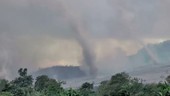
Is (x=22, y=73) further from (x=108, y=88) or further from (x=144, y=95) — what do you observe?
(x=144, y=95)

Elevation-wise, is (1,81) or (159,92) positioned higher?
(1,81)

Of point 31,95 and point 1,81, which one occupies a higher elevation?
point 1,81

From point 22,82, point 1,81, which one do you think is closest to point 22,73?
point 22,82

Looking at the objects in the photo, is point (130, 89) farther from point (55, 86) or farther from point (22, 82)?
point (22, 82)

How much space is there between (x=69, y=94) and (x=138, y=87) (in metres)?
14.9

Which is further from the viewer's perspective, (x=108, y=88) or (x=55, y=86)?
(x=55, y=86)

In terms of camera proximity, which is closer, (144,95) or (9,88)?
(144,95)

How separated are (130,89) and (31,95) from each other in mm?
24342

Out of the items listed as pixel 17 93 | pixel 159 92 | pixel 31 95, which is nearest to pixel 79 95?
pixel 31 95

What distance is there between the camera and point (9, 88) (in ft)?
331

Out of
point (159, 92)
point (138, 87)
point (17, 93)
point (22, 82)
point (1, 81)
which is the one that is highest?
point (22, 82)

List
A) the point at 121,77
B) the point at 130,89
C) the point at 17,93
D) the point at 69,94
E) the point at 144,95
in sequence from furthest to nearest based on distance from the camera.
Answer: the point at 121,77 → the point at 17,93 → the point at 69,94 → the point at 130,89 → the point at 144,95

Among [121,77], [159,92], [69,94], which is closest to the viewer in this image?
[159,92]

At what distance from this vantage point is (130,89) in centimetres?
7181
